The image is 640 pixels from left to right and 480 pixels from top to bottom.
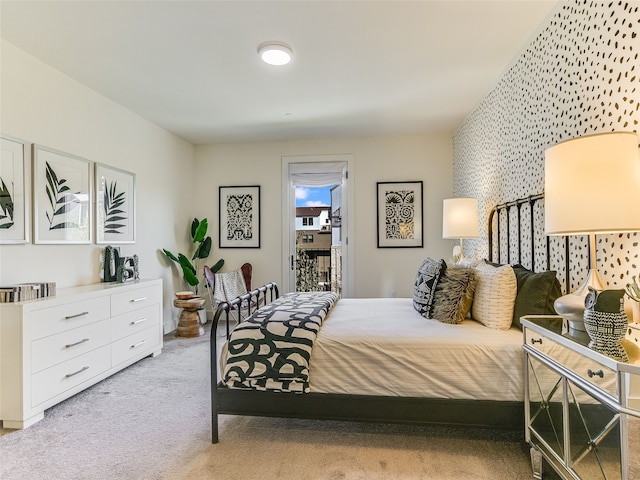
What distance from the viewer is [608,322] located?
1227mm

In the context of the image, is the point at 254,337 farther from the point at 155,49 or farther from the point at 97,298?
the point at 155,49

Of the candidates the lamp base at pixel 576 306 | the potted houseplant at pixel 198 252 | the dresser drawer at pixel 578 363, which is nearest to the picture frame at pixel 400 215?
the potted houseplant at pixel 198 252

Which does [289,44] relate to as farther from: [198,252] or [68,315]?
[198,252]

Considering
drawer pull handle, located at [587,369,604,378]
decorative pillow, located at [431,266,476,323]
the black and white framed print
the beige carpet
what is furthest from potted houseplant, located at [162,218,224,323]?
drawer pull handle, located at [587,369,604,378]

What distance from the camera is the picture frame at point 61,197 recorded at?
8.77ft

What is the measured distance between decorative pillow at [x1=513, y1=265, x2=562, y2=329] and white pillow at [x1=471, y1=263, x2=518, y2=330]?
5 cm

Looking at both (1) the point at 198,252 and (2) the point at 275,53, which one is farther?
(1) the point at 198,252

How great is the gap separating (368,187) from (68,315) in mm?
3620

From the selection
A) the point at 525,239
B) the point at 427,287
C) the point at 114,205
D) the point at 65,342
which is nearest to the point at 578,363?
the point at 427,287

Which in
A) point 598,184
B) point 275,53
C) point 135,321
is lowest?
point 135,321

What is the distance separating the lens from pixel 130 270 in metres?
3.47

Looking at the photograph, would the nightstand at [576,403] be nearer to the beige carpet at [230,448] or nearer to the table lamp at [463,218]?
the beige carpet at [230,448]

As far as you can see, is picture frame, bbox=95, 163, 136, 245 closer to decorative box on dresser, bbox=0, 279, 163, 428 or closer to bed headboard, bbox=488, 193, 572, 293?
A: decorative box on dresser, bbox=0, 279, 163, 428

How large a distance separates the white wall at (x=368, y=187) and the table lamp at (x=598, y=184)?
3.40 m
